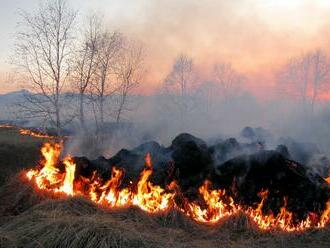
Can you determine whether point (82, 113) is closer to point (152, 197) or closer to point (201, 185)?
point (201, 185)

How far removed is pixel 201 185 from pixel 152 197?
1.37 m

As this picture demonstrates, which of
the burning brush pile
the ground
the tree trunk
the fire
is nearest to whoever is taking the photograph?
the ground

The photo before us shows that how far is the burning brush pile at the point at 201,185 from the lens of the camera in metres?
9.10

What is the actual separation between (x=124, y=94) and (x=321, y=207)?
21682 millimetres

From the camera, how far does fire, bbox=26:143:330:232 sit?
8.83 metres

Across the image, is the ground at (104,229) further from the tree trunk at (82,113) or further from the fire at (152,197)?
the tree trunk at (82,113)

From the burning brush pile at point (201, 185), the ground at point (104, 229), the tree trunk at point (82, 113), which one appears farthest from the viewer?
the tree trunk at point (82, 113)

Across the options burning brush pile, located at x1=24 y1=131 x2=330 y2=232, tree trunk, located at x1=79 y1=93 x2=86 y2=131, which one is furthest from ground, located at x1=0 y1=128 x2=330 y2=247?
tree trunk, located at x1=79 y1=93 x2=86 y2=131

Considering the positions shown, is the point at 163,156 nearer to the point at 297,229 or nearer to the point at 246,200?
the point at 246,200

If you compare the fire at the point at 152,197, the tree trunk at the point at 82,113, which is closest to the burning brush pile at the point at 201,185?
the fire at the point at 152,197

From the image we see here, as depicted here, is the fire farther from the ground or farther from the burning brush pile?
the ground

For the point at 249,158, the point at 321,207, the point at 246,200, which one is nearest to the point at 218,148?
the point at 249,158

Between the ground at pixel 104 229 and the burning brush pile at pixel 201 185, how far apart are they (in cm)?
30

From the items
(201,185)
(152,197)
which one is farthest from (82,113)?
(152,197)
